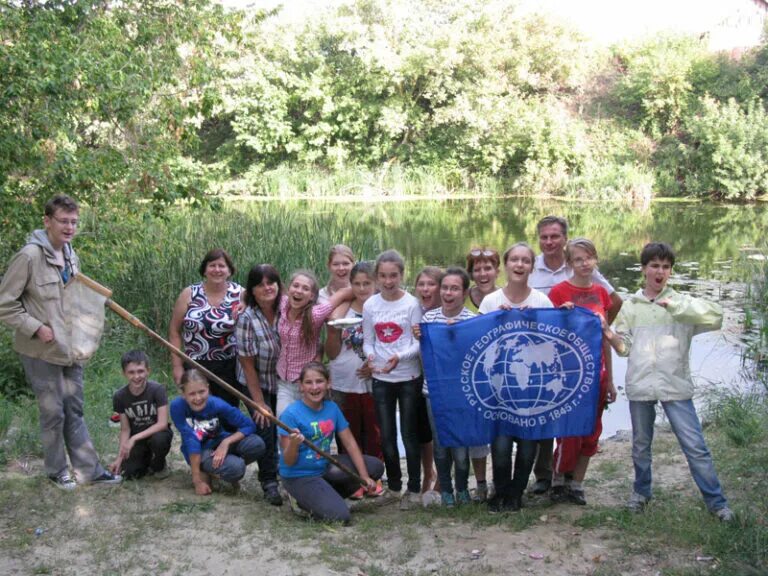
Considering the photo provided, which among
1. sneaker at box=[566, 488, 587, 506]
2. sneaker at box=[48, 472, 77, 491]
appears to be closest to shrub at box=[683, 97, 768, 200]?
sneaker at box=[566, 488, 587, 506]

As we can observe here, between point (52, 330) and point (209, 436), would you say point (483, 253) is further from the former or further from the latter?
point (52, 330)

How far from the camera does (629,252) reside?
54.7ft

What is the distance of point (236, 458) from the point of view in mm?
4926

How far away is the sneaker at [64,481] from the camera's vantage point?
469cm

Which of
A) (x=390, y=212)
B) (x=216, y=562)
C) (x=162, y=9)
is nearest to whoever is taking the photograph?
(x=216, y=562)

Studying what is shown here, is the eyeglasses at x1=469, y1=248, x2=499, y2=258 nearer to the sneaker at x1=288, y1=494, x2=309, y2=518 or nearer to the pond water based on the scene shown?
the sneaker at x1=288, y1=494, x2=309, y2=518

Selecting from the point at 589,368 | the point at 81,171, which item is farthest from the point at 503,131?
the point at 589,368

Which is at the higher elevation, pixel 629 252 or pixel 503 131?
pixel 503 131

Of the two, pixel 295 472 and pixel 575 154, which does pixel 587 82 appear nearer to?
pixel 575 154

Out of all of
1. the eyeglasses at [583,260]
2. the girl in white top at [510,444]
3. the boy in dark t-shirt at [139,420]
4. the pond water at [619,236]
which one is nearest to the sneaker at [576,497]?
the girl in white top at [510,444]

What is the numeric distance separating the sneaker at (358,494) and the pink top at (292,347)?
2.46 ft

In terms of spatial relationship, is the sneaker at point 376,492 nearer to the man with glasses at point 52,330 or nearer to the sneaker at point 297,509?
the sneaker at point 297,509

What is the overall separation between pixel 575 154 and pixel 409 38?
6.86 meters

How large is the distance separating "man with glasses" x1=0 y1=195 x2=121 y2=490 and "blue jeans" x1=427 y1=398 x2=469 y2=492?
197 centimetres
